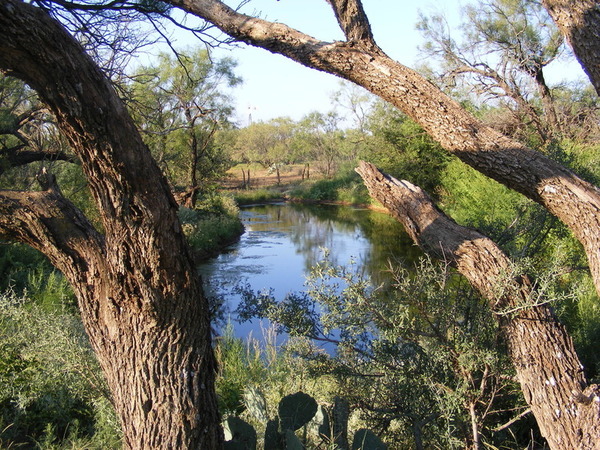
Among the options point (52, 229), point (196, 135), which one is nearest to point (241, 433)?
point (52, 229)

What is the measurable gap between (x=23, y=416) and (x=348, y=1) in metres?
3.69

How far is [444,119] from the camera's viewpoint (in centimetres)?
265

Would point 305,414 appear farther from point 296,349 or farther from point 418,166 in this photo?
point 418,166

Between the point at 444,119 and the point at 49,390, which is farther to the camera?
the point at 49,390

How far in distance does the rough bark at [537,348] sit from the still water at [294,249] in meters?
4.71

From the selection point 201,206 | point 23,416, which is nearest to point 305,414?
point 23,416

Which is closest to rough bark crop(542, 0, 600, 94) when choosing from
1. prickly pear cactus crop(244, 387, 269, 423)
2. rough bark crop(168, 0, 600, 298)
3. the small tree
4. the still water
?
rough bark crop(168, 0, 600, 298)

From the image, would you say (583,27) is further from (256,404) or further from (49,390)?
(49,390)

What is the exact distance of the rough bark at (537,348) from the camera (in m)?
2.39

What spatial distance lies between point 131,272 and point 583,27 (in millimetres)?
2326

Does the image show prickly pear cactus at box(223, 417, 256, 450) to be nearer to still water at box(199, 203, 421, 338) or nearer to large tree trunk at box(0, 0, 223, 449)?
large tree trunk at box(0, 0, 223, 449)

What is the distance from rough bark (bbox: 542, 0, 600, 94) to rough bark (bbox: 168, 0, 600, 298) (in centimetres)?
48

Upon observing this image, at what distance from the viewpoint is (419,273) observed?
2.83 metres

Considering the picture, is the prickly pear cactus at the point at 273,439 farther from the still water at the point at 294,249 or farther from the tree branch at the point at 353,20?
the still water at the point at 294,249
